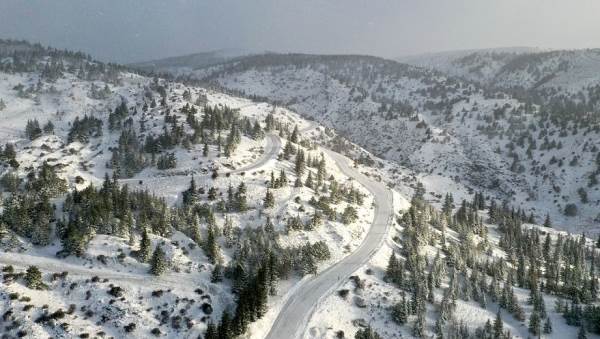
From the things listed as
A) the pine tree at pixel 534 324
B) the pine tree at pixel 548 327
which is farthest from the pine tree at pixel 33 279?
the pine tree at pixel 548 327

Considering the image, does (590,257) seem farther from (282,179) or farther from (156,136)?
(156,136)

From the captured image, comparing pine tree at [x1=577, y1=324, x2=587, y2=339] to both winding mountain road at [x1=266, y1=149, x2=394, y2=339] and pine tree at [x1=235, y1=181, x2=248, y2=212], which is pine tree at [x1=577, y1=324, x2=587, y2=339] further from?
pine tree at [x1=235, y1=181, x2=248, y2=212]

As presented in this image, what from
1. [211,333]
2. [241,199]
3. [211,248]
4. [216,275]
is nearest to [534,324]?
[211,333]

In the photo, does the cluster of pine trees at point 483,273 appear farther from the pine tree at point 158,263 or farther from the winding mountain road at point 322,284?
the pine tree at point 158,263

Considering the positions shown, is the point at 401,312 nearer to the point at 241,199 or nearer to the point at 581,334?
the point at 581,334

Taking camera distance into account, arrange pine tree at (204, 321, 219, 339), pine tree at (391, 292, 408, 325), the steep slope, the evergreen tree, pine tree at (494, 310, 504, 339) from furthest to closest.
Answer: the evergreen tree, pine tree at (391, 292, 408, 325), pine tree at (494, 310, 504, 339), the steep slope, pine tree at (204, 321, 219, 339)

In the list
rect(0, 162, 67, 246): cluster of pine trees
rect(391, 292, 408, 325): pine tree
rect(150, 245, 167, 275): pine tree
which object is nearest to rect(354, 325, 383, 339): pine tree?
rect(391, 292, 408, 325): pine tree

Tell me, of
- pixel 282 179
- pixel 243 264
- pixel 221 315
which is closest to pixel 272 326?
pixel 221 315
